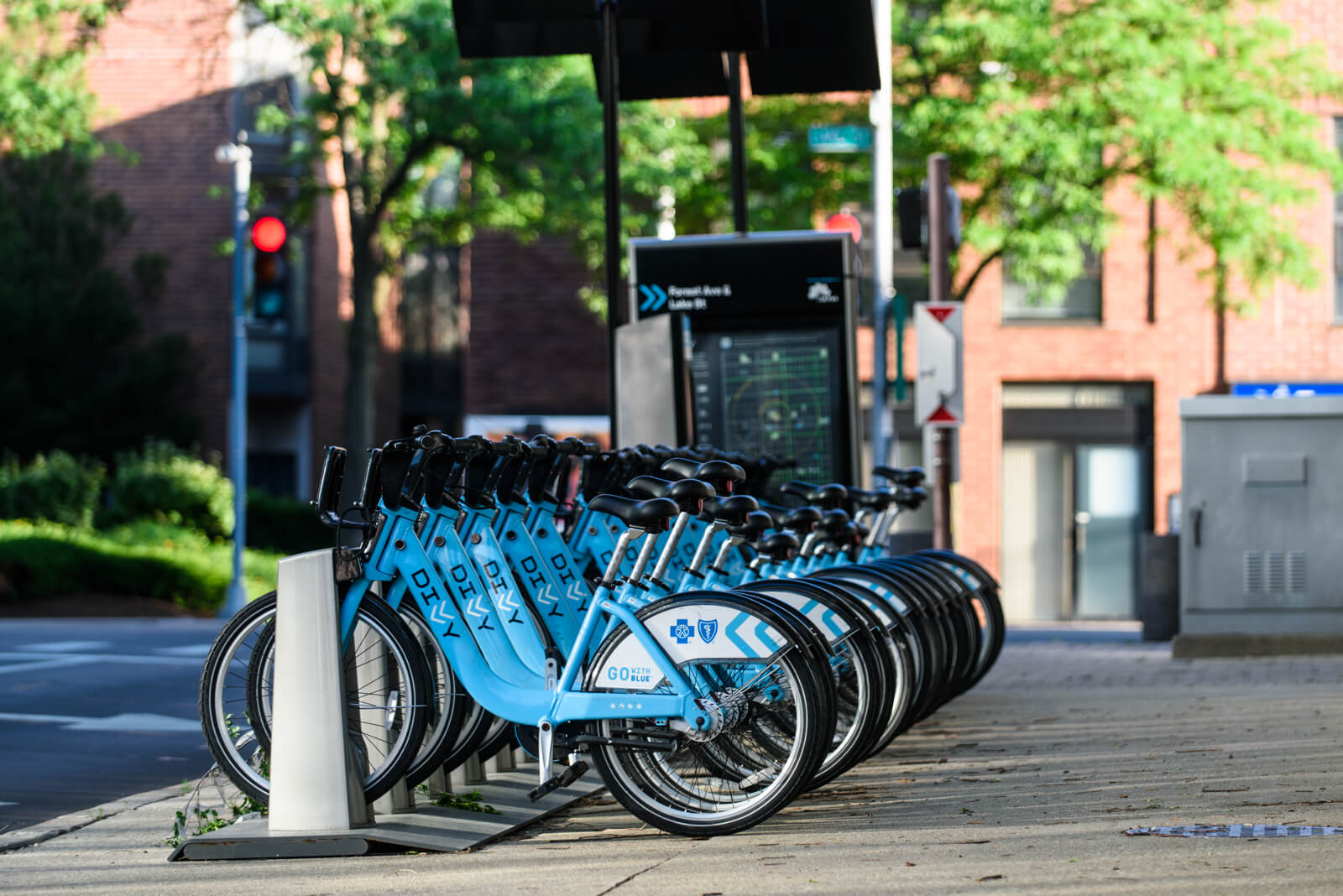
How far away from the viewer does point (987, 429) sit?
2712 centimetres

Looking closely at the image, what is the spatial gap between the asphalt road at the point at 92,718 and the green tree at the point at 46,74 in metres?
10.5

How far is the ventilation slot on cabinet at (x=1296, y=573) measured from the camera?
44.0 ft

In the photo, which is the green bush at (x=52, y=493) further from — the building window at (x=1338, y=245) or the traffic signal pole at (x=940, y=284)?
the building window at (x=1338, y=245)

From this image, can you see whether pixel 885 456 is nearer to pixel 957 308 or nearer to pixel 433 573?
pixel 957 308

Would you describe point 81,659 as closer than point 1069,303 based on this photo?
Yes

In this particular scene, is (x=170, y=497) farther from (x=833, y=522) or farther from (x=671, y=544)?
(x=671, y=544)

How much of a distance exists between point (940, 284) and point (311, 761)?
10315 millimetres

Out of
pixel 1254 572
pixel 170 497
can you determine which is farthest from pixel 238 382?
pixel 1254 572

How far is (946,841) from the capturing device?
5.82 metres

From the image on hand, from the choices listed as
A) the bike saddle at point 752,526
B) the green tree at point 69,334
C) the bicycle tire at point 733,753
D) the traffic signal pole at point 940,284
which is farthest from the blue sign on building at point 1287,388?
the bicycle tire at point 733,753

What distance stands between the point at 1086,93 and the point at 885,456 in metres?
5.09

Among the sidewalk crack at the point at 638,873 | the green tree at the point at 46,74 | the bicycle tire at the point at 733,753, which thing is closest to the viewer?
the sidewalk crack at the point at 638,873

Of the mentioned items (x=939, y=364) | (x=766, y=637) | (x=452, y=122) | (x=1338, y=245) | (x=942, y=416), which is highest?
(x=452, y=122)

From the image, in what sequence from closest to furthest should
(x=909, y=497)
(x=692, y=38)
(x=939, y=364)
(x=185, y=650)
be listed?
(x=909, y=497), (x=692, y=38), (x=939, y=364), (x=185, y=650)
